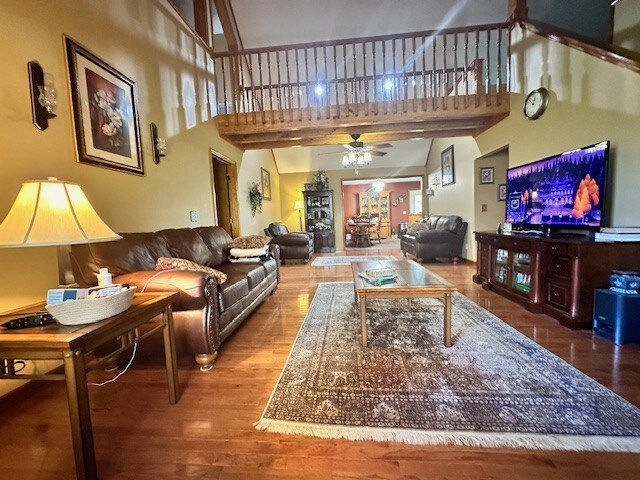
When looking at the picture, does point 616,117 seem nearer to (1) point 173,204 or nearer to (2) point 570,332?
(2) point 570,332

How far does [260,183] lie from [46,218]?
5.43m

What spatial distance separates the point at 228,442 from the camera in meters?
1.25

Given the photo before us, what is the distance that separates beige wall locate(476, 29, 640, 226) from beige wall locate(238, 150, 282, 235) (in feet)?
14.7

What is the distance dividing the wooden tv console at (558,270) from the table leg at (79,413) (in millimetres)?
3183

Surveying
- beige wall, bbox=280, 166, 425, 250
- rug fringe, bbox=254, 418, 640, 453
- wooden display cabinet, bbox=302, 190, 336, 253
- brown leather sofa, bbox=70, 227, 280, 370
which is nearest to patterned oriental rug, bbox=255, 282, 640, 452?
rug fringe, bbox=254, 418, 640, 453

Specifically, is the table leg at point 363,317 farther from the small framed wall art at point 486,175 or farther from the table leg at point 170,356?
the small framed wall art at point 486,175

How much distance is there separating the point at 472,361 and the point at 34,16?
3.60 m

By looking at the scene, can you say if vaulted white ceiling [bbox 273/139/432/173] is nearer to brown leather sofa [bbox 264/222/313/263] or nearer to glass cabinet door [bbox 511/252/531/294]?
brown leather sofa [bbox 264/222/313/263]

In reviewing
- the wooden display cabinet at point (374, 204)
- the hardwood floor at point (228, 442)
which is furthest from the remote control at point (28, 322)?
the wooden display cabinet at point (374, 204)

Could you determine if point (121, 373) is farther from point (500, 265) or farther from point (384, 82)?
point (384, 82)

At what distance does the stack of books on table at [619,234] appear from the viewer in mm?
2053

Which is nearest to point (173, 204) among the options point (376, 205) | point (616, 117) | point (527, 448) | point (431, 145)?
point (527, 448)

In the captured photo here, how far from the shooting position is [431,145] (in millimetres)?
7211

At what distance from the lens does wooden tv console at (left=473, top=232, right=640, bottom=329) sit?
7.06 feet
